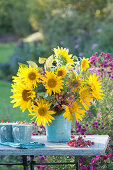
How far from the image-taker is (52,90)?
7.79ft

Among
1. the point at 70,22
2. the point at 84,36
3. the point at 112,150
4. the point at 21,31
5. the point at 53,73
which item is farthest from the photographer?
the point at 21,31

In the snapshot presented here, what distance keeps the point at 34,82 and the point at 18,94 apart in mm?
125

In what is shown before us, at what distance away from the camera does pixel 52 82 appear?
2340mm

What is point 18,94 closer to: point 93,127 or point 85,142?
point 85,142

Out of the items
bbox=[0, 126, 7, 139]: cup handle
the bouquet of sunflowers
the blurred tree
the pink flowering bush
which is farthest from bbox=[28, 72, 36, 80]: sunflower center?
the blurred tree

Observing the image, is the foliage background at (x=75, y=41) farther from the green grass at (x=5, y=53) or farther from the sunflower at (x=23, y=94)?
the green grass at (x=5, y=53)

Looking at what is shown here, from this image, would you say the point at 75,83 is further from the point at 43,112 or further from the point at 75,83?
the point at 43,112

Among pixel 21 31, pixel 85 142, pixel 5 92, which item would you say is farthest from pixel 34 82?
pixel 21 31

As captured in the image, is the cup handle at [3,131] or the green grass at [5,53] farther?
the green grass at [5,53]

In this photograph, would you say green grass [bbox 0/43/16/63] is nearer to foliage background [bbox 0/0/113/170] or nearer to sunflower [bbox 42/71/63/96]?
foliage background [bbox 0/0/113/170]

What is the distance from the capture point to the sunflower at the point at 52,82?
7.64 feet

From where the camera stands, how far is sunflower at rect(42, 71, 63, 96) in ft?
7.64

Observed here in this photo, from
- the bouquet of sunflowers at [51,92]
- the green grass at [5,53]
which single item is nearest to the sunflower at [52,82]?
the bouquet of sunflowers at [51,92]

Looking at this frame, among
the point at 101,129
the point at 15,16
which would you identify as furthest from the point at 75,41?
the point at 15,16
